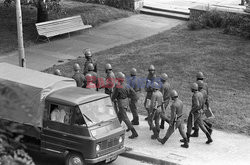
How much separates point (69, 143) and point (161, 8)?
59.5ft

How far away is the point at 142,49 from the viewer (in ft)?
73.3

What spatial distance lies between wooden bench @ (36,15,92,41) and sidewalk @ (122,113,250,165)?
10.1 meters

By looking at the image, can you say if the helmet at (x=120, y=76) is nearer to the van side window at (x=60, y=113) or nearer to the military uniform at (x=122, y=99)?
the military uniform at (x=122, y=99)

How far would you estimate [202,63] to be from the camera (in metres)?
20.6

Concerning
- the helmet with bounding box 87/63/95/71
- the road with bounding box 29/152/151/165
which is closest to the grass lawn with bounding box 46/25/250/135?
the helmet with bounding box 87/63/95/71

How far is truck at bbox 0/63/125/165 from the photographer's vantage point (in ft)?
38.0

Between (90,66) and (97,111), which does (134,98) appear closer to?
(90,66)

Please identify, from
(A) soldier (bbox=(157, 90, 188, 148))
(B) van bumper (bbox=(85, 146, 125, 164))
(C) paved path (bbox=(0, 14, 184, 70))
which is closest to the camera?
(B) van bumper (bbox=(85, 146, 125, 164))

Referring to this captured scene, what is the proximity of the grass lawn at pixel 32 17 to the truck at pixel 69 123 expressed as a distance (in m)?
10.7

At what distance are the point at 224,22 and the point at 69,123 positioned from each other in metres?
14.8

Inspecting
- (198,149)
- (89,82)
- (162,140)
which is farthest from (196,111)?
(89,82)

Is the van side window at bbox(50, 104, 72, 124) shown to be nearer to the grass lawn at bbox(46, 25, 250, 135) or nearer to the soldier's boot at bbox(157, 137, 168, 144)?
the soldier's boot at bbox(157, 137, 168, 144)

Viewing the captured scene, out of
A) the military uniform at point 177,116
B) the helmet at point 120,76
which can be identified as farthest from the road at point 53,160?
the helmet at point 120,76

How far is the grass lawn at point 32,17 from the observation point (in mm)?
23406
